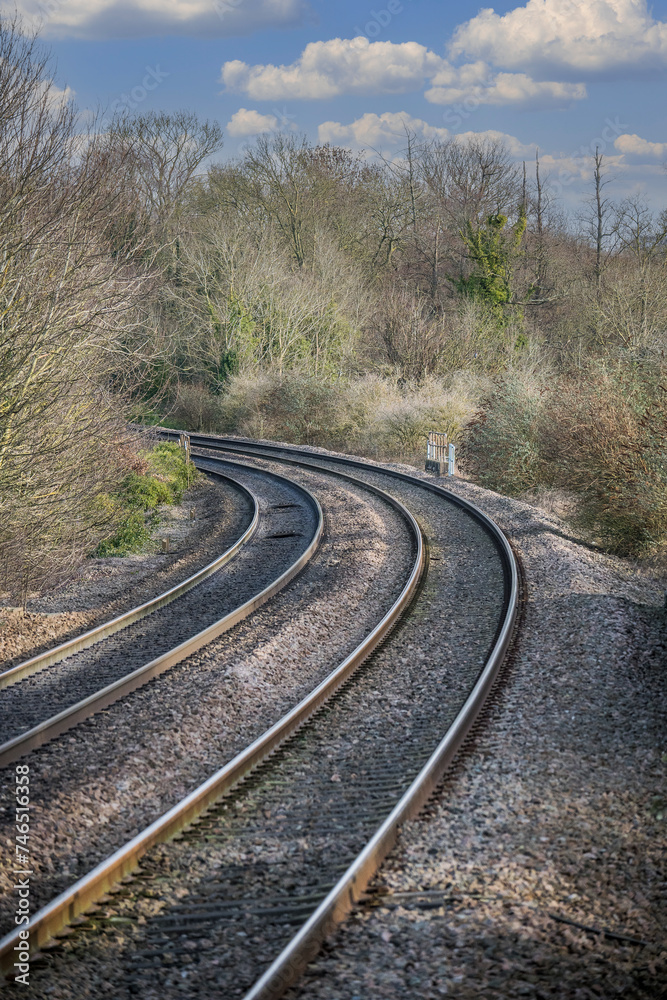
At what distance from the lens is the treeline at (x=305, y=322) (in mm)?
9977

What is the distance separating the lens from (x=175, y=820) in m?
5.32

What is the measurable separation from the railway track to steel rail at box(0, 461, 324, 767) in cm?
173

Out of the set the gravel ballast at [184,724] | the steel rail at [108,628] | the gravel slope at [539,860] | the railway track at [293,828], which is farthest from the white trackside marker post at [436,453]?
the gravel slope at [539,860]

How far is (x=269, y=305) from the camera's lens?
3419cm

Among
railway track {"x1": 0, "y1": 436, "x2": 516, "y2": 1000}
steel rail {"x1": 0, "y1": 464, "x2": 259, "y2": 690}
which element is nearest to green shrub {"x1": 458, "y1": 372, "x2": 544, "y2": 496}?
steel rail {"x1": 0, "y1": 464, "x2": 259, "y2": 690}

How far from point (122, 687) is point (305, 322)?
1161 inches

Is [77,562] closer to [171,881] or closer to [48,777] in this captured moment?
[48,777]

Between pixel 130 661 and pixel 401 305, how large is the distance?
26.3 meters

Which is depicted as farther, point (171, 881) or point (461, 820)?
point (461, 820)

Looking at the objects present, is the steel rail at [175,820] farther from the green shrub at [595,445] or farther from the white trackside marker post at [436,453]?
the white trackside marker post at [436,453]

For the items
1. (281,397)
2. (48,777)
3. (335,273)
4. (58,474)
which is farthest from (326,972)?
(335,273)

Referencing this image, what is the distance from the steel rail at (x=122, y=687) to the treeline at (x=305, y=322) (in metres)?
2.96

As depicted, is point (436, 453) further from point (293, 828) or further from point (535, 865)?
point (535, 865)

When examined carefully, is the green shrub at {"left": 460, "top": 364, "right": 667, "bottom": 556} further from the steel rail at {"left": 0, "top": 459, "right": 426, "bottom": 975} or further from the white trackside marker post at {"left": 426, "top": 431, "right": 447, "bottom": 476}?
the steel rail at {"left": 0, "top": 459, "right": 426, "bottom": 975}
